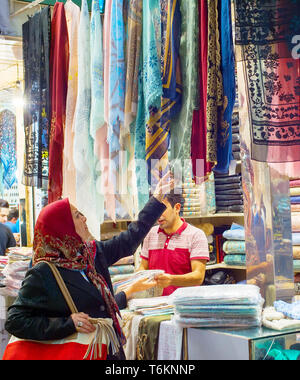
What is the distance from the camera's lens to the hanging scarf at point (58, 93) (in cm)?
310

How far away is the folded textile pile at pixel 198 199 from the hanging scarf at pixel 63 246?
2434 mm

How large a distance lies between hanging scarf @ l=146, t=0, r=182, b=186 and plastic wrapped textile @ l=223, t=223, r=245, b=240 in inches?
102

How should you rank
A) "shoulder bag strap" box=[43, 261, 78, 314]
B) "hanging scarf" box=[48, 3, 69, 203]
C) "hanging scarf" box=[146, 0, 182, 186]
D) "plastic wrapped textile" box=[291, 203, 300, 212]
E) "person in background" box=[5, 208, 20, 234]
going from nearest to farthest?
1. "hanging scarf" box=[146, 0, 182, 186]
2. "shoulder bag strap" box=[43, 261, 78, 314]
3. "hanging scarf" box=[48, 3, 69, 203]
4. "plastic wrapped textile" box=[291, 203, 300, 212]
5. "person in background" box=[5, 208, 20, 234]

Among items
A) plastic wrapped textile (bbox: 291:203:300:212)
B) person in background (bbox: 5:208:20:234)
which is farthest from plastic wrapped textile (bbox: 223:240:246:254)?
person in background (bbox: 5:208:20:234)

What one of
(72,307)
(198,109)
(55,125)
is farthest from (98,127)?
(72,307)

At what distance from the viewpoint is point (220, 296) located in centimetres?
242

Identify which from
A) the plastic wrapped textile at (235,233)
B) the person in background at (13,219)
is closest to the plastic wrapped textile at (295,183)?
the plastic wrapped textile at (235,233)

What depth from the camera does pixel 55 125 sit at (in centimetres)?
311

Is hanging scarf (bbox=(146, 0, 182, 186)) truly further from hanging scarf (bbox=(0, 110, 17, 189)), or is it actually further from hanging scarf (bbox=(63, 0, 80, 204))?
hanging scarf (bbox=(0, 110, 17, 189))

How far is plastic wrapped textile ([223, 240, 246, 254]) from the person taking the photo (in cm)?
489

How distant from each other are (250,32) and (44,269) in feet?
4.64
